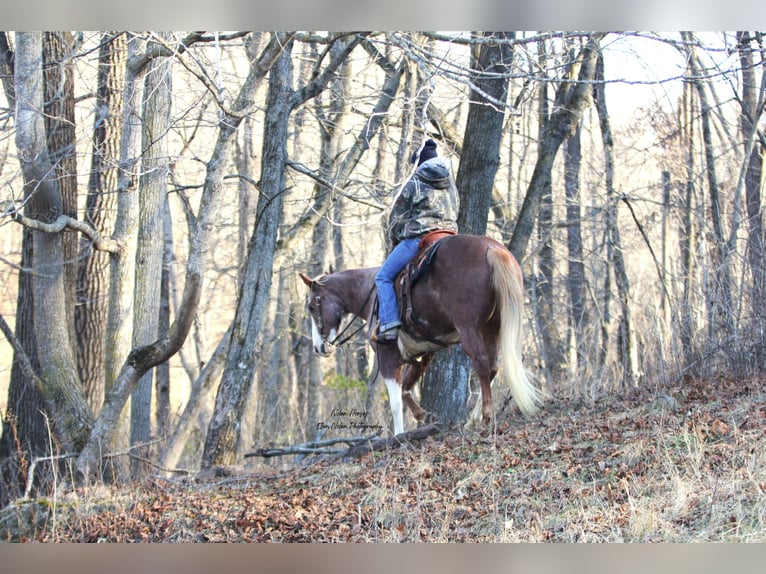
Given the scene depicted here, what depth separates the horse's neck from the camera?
8906 mm

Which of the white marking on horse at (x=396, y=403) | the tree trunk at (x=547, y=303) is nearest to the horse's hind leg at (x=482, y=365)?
the white marking on horse at (x=396, y=403)

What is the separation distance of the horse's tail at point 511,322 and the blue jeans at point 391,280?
1038mm

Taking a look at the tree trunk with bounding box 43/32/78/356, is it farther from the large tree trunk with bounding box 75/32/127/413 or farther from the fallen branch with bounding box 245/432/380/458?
the fallen branch with bounding box 245/432/380/458

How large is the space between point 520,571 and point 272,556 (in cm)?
168

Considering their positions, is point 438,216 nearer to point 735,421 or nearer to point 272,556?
point 735,421

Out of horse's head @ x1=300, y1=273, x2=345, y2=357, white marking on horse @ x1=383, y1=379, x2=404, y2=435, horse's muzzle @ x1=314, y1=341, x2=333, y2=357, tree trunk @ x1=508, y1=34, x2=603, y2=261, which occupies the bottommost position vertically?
white marking on horse @ x1=383, y1=379, x2=404, y2=435

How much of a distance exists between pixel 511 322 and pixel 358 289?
2.45m

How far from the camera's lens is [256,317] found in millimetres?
8711

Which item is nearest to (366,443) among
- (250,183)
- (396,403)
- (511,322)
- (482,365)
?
(396,403)

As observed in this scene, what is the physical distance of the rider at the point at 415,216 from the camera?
7820 millimetres

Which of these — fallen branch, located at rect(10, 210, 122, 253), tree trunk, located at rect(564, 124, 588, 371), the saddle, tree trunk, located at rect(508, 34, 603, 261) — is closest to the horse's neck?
the saddle

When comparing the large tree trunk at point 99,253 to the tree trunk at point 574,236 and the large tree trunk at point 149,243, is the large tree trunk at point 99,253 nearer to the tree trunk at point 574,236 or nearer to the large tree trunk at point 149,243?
the large tree trunk at point 149,243

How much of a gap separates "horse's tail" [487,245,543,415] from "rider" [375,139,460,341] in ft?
3.22
